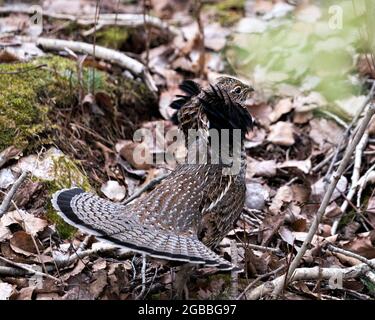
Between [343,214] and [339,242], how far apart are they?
1.53 ft

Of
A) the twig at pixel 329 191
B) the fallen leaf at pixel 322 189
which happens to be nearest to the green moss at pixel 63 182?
the twig at pixel 329 191

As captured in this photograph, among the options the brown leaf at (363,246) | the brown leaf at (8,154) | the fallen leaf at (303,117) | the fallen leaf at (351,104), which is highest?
the fallen leaf at (351,104)

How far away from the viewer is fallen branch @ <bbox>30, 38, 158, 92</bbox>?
295 inches

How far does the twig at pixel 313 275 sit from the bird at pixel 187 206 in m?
0.46

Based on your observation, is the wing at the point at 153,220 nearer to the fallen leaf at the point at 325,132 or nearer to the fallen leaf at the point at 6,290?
the fallen leaf at the point at 6,290

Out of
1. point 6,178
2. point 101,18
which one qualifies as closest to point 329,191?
point 6,178

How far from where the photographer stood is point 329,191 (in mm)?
4219

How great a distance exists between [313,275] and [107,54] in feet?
12.7

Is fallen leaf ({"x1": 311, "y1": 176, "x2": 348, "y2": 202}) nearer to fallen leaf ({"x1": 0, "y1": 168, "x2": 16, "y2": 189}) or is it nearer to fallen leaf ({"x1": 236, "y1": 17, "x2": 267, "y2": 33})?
fallen leaf ({"x1": 0, "y1": 168, "x2": 16, "y2": 189})

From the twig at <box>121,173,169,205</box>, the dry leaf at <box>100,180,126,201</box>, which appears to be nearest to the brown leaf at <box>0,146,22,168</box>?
the dry leaf at <box>100,180,126,201</box>

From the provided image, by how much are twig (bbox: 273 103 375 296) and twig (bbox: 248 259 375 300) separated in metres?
0.05

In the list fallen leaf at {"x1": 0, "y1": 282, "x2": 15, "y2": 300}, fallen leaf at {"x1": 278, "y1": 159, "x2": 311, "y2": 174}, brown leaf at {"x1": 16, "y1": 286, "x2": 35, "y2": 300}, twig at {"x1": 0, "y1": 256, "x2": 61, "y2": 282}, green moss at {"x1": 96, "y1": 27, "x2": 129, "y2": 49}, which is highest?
green moss at {"x1": 96, "y1": 27, "x2": 129, "y2": 49}

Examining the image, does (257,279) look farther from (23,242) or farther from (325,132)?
(325,132)

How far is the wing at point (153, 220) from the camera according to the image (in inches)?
159
